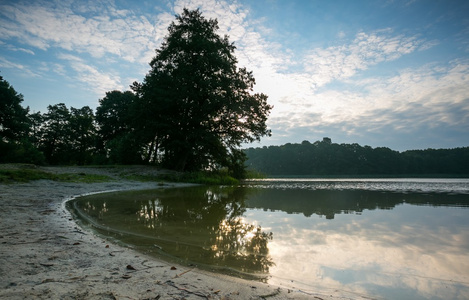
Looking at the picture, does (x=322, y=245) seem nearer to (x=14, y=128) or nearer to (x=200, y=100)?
(x=200, y=100)

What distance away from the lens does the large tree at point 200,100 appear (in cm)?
1950

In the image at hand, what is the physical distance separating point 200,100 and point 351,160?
208 ft

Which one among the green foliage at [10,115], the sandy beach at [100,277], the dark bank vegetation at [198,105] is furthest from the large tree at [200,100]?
the green foliage at [10,115]

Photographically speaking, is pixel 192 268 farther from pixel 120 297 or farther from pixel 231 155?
pixel 231 155

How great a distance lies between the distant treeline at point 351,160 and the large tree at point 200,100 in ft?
136

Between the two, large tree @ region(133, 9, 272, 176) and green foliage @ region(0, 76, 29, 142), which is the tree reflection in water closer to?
large tree @ region(133, 9, 272, 176)

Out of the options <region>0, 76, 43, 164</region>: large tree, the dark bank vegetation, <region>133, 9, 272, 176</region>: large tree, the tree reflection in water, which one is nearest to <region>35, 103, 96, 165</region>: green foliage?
<region>0, 76, 43, 164</region>: large tree

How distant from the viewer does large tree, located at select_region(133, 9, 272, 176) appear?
19500 mm

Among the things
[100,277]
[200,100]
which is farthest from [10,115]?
[100,277]

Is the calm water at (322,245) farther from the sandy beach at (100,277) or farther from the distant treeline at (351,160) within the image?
the distant treeline at (351,160)

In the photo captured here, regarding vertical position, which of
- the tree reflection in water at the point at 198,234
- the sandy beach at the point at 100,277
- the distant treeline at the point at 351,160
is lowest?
the tree reflection in water at the point at 198,234

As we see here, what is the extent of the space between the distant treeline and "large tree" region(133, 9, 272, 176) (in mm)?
41467

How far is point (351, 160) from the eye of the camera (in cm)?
7144

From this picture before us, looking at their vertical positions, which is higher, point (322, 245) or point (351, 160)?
point (351, 160)
